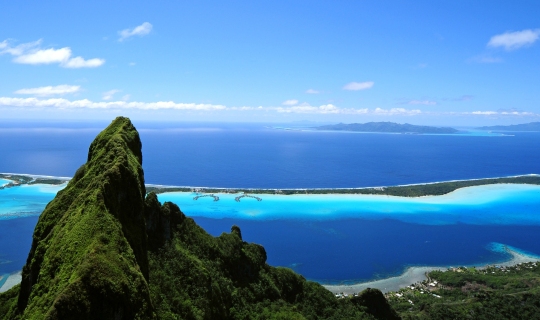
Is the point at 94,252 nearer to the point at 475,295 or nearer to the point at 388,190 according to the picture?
the point at 475,295

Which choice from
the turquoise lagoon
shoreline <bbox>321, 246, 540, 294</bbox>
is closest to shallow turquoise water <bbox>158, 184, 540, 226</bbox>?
the turquoise lagoon

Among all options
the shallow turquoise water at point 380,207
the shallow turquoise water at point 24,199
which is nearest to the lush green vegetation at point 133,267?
the shallow turquoise water at point 380,207

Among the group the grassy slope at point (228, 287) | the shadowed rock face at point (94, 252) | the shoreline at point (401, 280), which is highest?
the shadowed rock face at point (94, 252)

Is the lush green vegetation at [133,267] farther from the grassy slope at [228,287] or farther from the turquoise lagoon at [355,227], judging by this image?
the turquoise lagoon at [355,227]

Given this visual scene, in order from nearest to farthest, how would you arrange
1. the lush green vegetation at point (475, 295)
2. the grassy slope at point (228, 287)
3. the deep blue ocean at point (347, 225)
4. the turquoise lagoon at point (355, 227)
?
the grassy slope at point (228, 287) → the lush green vegetation at point (475, 295) → the turquoise lagoon at point (355, 227) → the deep blue ocean at point (347, 225)

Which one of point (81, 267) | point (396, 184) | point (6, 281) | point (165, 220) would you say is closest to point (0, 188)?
point (6, 281)

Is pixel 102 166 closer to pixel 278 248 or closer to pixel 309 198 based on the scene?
pixel 278 248

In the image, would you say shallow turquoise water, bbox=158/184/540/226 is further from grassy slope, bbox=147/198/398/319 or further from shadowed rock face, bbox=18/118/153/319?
shadowed rock face, bbox=18/118/153/319
